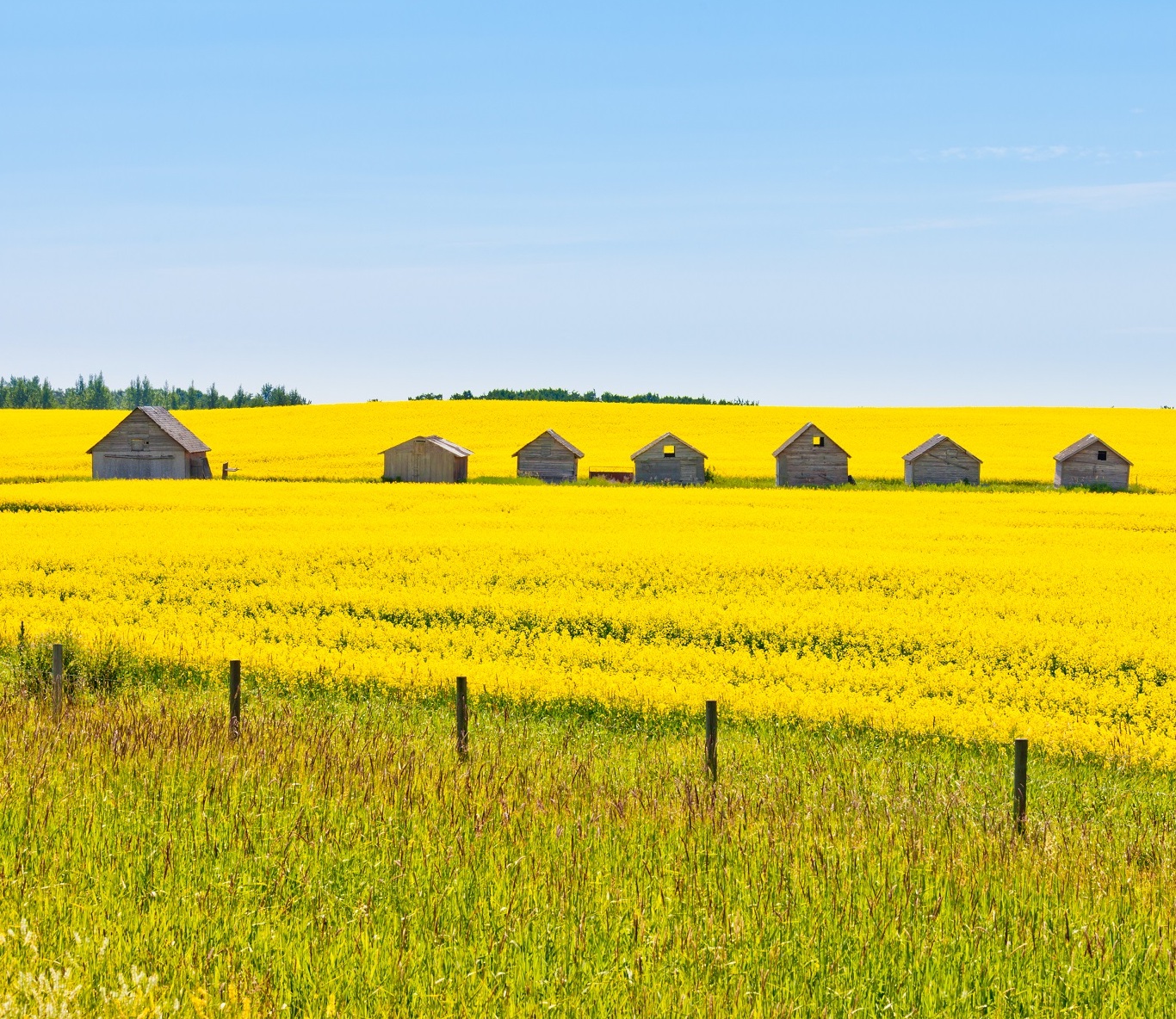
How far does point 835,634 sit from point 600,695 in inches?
248

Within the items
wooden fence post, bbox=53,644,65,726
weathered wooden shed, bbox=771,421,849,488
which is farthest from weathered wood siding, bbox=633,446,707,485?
wooden fence post, bbox=53,644,65,726

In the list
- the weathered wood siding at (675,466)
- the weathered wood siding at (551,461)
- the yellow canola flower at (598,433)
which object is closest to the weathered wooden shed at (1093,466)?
the yellow canola flower at (598,433)

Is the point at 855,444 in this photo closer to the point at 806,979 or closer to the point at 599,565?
the point at 599,565

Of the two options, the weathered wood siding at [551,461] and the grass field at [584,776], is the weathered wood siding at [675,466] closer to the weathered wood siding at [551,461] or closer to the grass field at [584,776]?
the weathered wood siding at [551,461]

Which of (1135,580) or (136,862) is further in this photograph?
(1135,580)

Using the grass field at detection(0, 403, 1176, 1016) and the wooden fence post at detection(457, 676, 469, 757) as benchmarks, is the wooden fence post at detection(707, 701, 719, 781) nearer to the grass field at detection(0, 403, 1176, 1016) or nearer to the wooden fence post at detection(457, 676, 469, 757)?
the grass field at detection(0, 403, 1176, 1016)

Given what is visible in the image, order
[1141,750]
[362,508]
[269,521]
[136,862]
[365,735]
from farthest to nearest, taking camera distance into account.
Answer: [362,508] < [269,521] < [1141,750] < [365,735] < [136,862]

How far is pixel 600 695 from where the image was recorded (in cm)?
1449

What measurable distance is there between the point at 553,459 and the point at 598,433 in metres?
28.7

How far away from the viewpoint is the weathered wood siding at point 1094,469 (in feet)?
195

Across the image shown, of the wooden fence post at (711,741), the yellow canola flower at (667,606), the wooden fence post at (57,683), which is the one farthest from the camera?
the yellow canola flower at (667,606)

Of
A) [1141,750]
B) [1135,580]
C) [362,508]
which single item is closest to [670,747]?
[1141,750]

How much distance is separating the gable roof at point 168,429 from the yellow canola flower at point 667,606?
81.5ft

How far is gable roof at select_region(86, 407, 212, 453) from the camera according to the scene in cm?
6062
